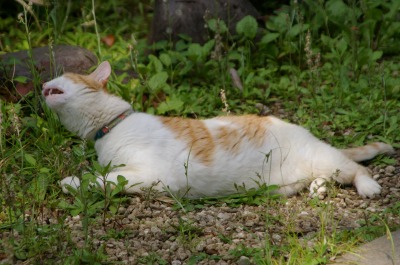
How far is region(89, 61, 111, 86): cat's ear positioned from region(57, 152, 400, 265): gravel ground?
912 millimetres

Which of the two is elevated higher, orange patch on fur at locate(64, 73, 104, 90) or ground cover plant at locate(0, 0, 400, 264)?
orange patch on fur at locate(64, 73, 104, 90)

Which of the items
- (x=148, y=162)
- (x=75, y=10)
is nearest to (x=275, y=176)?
(x=148, y=162)

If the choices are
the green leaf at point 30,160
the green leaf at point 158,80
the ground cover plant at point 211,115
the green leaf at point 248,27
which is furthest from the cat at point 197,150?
the green leaf at point 248,27

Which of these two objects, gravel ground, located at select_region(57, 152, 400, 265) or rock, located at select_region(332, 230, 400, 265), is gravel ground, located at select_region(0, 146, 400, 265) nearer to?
gravel ground, located at select_region(57, 152, 400, 265)

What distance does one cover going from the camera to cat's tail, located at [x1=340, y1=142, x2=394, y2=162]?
184 inches

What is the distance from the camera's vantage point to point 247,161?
436 cm

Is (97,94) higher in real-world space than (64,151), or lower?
higher

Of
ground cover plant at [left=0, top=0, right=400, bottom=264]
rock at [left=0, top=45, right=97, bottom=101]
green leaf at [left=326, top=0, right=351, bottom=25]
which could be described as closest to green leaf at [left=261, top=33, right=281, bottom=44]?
ground cover plant at [left=0, top=0, right=400, bottom=264]

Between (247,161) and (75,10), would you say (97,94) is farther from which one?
(75,10)

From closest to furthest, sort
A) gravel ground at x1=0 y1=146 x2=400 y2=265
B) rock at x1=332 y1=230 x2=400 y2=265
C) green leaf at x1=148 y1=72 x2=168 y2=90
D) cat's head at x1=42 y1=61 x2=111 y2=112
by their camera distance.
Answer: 1. rock at x1=332 y1=230 x2=400 y2=265
2. gravel ground at x1=0 y1=146 x2=400 y2=265
3. cat's head at x1=42 y1=61 x2=111 y2=112
4. green leaf at x1=148 y1=72 x2=168 y2=90

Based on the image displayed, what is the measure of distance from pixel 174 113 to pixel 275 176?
58.7 inches

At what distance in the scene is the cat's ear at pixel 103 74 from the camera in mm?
4674

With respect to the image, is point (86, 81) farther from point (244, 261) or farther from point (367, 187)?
point (367, 187)

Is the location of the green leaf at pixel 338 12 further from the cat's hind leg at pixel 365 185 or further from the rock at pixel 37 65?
the cat's hind leg at pixel 365 185
